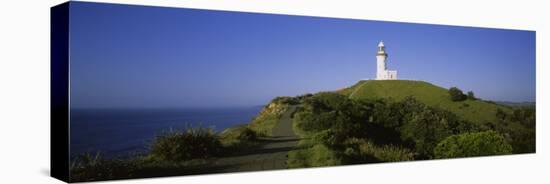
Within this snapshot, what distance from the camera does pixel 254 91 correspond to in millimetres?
11891

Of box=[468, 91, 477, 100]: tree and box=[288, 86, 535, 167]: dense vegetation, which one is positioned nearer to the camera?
box=[288, 86, 535, 167]: dense vegetation

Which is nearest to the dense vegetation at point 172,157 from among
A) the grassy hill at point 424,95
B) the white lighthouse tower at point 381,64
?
the grassy hill at point 424,95

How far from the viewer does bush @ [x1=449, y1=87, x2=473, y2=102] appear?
45.7 ft

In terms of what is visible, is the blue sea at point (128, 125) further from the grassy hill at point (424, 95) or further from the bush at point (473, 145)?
the bush at point (473, 145)

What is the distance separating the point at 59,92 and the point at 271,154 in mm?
3446

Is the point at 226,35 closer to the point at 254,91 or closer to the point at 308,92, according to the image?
the point at 254,91

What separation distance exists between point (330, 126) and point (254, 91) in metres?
1.52

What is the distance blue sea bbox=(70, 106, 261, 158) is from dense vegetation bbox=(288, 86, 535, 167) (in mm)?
1549

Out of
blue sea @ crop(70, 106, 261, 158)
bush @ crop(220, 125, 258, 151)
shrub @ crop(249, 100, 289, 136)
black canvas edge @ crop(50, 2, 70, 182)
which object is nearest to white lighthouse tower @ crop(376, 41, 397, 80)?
shrub @ crop(249, 100, 289, 136)

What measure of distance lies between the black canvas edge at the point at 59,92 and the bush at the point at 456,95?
7142 millimetres

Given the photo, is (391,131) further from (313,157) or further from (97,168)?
(97,168)

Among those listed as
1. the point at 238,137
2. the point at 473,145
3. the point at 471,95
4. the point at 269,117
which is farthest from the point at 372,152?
the point at 471,95

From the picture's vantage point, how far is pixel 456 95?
45.8 ft

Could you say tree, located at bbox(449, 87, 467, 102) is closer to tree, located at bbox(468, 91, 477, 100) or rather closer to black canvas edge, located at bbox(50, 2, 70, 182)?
tree, located at bbox(468, 91, 477, 100)
